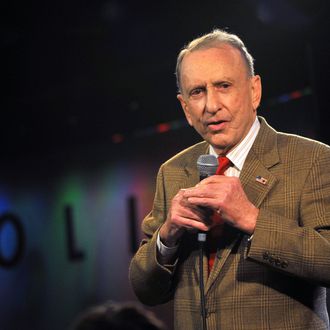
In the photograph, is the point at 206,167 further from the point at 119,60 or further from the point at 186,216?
the point at 119,60

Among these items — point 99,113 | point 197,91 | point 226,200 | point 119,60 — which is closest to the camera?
point 226,200

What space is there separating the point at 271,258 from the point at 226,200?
0.21 m

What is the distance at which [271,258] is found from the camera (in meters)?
1.56

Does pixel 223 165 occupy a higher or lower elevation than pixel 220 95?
lower

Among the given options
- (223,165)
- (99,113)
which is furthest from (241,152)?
(99,113)

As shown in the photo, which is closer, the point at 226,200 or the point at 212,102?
the point at 226,200

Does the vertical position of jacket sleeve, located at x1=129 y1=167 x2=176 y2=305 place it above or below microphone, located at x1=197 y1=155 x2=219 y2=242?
below

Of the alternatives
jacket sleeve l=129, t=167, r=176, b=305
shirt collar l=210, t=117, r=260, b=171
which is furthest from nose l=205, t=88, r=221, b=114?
jacket sleeve l=129, t=167, r=176, b=305

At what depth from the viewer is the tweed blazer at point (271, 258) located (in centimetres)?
157

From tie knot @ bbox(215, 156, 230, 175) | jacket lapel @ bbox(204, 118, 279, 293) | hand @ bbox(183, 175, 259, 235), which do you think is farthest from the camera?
tie knot @ bbox(215, 156, 230, 175)

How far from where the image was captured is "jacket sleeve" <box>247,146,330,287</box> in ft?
5.07

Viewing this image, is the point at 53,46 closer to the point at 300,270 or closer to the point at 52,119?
the point at 52,119

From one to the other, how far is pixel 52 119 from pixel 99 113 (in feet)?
1.93

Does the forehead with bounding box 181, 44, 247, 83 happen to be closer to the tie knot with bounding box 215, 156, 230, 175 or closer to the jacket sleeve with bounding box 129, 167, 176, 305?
the tie knot with bounding box 215, 156, 230, 175
